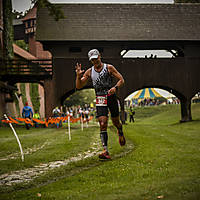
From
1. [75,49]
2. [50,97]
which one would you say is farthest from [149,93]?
[50,97]

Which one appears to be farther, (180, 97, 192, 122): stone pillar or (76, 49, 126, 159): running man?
(180, 97, 192, 122): stone pillar

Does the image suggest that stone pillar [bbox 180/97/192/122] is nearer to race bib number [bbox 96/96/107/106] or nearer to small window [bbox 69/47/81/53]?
small window [bbox 69/47/81/53]

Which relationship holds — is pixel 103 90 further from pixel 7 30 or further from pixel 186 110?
pixel 7 30

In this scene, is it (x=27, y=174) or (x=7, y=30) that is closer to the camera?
(x=27, y=174)

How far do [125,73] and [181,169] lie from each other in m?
21.3

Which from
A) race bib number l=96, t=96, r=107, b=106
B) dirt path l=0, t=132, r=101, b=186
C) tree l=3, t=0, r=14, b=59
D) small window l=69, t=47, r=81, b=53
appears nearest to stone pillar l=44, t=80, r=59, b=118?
small window l=69, t=47, r=81, b=53

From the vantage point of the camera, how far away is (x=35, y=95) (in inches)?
1773

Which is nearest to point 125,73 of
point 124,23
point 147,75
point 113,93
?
point 147,75

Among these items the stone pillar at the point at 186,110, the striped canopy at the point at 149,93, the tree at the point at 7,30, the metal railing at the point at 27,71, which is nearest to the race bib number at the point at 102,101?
the metal railing at the point at 27,71

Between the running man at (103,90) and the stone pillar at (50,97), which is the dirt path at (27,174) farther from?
the stone pillar at (50,97)

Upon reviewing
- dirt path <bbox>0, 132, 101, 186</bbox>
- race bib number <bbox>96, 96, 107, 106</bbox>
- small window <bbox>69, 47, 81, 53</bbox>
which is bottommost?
dirt path <bbox>0, 132, 101, 186</bbox>

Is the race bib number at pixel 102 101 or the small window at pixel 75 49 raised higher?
the small window at pixel 75 49

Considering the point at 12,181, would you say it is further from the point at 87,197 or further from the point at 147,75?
the point at 147,75

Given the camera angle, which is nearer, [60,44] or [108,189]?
[108,189]
